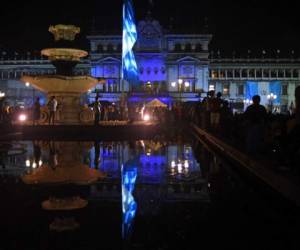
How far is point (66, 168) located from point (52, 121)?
17297 millimetres

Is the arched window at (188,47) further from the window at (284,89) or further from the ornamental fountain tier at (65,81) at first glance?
the ornamental fountain tier at (65,81)

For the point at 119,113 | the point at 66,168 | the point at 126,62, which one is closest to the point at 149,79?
the point at 119,113

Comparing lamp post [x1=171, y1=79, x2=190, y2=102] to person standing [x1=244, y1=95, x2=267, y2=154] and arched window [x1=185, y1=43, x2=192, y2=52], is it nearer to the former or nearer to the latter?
arched window [x1=185, y1=43, x2=192, y2=52]

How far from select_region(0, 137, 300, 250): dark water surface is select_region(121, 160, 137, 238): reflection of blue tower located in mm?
13

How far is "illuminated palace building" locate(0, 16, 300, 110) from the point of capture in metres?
97.9

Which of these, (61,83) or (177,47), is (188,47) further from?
(61,83)

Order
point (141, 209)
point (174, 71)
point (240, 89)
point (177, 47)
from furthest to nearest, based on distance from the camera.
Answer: point (240, 89)
point (177, 47)
point (174, 71)
point (141, 209)

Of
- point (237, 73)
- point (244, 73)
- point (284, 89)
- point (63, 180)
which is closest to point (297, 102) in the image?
point (63, 180)

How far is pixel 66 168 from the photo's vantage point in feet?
36.3

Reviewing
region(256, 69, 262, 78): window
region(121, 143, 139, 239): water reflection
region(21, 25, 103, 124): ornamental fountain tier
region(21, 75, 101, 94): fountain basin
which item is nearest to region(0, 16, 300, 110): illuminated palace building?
region(256, 69, 262, 78): window

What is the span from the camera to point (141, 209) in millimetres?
7113

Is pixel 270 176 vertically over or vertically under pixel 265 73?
under

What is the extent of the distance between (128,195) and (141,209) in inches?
45.5

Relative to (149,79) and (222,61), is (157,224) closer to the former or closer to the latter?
(149,79)
